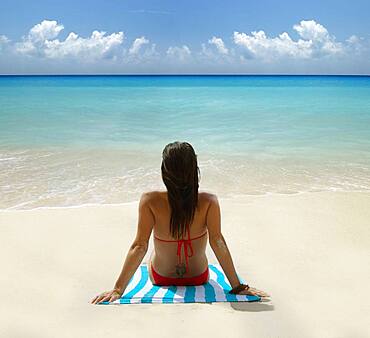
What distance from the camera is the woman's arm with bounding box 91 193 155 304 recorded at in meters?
2.75

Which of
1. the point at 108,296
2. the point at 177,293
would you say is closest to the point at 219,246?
the point at 177,293

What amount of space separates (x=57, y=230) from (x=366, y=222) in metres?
3.04

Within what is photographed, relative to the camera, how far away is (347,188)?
675 cm

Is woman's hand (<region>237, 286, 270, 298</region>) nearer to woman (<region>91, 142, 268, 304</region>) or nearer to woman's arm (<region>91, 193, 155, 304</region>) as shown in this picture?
woman (<region>91, 142, 268, 304</region>)

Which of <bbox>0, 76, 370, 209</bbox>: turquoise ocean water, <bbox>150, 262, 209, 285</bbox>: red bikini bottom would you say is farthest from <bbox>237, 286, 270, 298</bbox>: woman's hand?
<bbox>0, 76, 370, 209</bbox>: turquoise ocean water

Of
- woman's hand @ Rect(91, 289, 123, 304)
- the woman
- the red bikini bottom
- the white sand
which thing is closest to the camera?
the white sand

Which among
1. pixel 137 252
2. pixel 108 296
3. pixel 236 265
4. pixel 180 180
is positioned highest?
pixel 180 180

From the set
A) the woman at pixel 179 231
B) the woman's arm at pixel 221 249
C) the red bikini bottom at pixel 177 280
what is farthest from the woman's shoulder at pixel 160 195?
the red bikini bottom at pixel 177 280

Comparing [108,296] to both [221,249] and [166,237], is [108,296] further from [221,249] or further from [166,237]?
[221,249]

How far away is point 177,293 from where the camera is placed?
9.33ft

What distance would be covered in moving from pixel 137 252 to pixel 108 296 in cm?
31

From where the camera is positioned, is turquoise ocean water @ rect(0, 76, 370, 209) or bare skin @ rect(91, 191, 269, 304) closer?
bare skin @ rect(91, 191, 269, 304)

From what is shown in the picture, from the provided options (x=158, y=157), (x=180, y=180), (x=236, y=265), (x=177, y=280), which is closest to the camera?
(x=180, y=180)

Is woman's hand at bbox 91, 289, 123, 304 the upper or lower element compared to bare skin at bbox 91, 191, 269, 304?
lower
